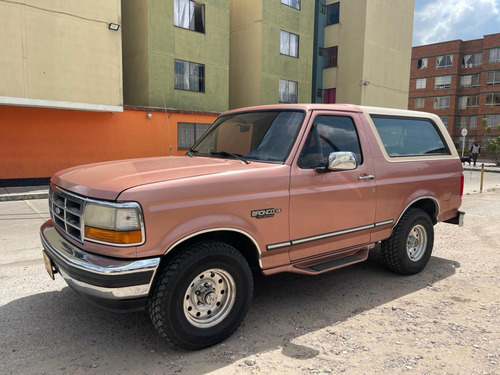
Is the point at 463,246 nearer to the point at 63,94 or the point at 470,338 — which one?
the point at 470,338

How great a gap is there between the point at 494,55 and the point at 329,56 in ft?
103

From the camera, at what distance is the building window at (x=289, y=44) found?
2350cm

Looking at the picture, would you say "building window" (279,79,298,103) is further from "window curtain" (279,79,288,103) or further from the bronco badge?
the bronco badge

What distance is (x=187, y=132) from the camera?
18.0 m

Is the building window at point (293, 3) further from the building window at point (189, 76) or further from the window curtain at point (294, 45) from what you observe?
the building window at point (189, 76)

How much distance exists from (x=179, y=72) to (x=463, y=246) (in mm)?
15378

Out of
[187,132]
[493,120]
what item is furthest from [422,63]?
[187,132]

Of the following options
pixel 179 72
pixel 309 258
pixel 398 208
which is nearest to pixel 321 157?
pixel 309 258

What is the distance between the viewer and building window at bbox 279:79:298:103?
23.7m

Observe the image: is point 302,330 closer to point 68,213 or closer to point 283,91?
point 68,213

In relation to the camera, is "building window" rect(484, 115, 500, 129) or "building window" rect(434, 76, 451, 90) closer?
"building window" rect(484, 115, 500, 129)

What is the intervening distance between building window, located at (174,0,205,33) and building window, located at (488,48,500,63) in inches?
1695

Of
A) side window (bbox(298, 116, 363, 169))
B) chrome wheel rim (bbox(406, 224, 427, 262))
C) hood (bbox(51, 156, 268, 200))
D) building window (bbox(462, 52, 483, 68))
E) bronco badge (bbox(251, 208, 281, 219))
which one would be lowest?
chrome wheel rim (bbox(406, 224, 427, 262))

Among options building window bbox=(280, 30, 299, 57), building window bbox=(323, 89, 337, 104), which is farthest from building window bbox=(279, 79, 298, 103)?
building window bbox=(323, 89, 337, 104)
